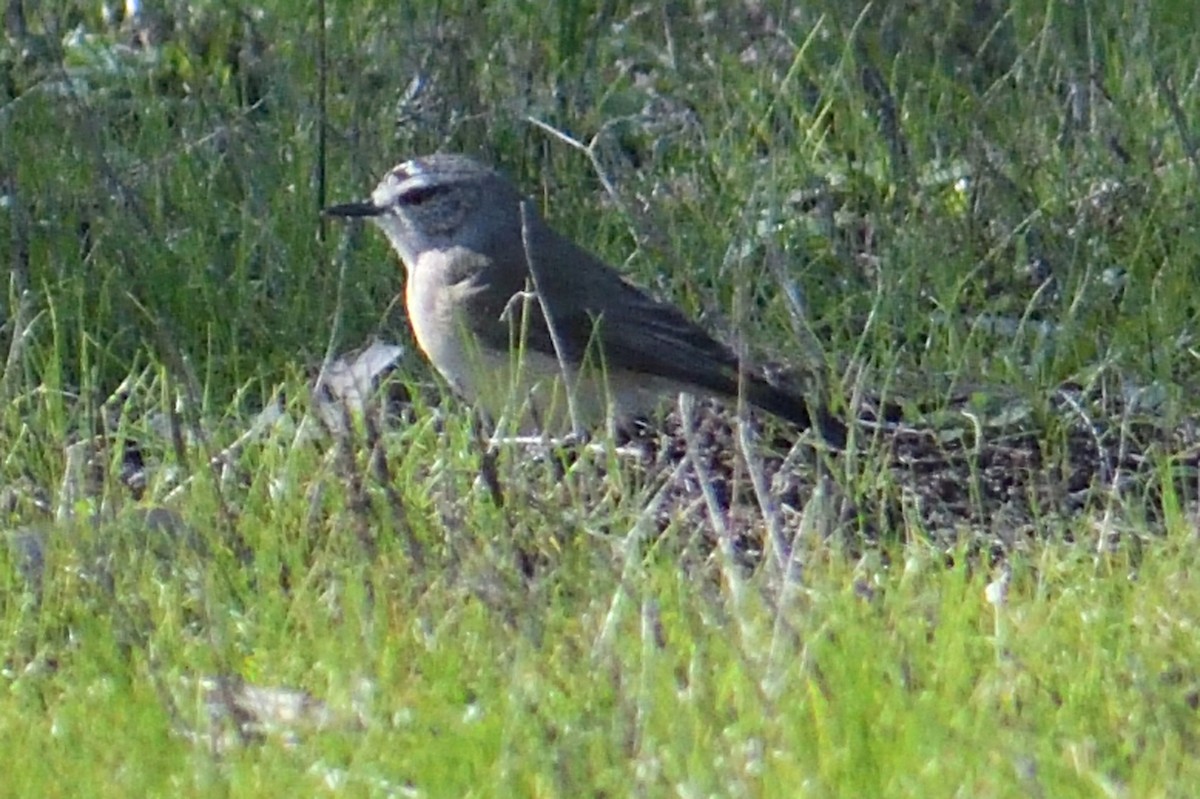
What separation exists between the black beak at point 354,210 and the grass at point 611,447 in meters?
0.20

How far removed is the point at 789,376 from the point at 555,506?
1.54 metres

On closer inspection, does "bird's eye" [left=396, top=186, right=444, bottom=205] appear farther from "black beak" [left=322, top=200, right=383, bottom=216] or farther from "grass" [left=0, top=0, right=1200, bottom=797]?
"grass" [left=0, top=0, right=1200, bottom=797]

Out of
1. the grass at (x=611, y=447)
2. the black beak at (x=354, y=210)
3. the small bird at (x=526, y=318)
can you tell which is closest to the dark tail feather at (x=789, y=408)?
the small bird at (x=526, y=318)

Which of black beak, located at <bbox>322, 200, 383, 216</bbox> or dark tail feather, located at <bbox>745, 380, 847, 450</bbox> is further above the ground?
black beak, located at <bbox>322, 200, 383, 216</bbox>

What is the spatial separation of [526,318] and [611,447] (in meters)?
0.54

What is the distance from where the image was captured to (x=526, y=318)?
5945 mm

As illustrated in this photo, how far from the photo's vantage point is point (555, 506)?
518 centimetres

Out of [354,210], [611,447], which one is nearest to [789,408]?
[611,447]

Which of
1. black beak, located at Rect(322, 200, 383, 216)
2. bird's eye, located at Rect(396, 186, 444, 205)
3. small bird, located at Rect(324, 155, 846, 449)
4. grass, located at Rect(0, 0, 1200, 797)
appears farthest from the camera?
bird's eye, located at Rect(396, 186, 444, 205)

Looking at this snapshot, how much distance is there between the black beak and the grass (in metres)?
0.20

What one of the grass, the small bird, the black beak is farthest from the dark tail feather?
the black beak

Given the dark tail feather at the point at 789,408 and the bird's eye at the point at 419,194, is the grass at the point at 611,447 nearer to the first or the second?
the dark tail feather at the point at 789,408

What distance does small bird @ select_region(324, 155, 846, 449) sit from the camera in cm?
621

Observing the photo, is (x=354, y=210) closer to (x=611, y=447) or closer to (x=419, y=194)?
(x=419, y=194)
